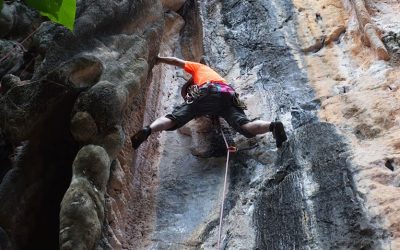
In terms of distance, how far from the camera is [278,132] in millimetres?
4746

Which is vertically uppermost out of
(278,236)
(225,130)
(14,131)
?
(14,131)

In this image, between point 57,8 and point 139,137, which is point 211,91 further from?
point 57,8

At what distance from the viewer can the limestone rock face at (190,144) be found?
12.6ft

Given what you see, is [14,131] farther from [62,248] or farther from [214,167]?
[214,167]

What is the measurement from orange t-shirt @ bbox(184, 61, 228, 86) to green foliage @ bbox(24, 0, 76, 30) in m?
3.88

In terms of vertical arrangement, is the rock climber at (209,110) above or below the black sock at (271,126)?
above

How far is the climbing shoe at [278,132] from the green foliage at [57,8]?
334 cm

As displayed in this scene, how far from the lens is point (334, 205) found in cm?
393

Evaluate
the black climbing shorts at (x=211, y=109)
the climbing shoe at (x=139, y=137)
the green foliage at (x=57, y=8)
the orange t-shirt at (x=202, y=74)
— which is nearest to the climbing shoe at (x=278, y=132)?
the black climbing shorts at (x=211, y=109)

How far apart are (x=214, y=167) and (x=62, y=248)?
2.15 metres

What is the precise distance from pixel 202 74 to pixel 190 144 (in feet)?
2.61

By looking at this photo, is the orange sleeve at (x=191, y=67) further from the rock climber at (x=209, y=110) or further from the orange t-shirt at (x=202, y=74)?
the rock climber at (x=209, y=110)

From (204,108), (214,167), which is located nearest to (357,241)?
(214,167)

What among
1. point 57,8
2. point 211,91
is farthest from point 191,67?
point 57,8
